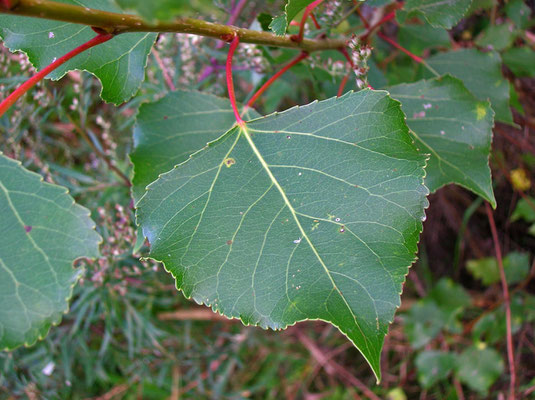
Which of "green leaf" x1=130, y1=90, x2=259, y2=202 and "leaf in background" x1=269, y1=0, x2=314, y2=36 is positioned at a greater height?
"leaf in background" x1=269, y1=0, x2=314, y2=36

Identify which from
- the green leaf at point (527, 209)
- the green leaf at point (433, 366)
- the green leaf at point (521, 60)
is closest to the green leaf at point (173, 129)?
the green leaf at point (521, 60)

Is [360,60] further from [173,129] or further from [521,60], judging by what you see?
[521,60]

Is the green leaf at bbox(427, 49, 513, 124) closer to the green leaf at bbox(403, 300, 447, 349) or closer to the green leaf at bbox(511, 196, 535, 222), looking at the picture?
the green leaf at bbox(511, 196, 535, 222)

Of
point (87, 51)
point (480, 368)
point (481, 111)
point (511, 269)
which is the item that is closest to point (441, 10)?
point (481, 111)

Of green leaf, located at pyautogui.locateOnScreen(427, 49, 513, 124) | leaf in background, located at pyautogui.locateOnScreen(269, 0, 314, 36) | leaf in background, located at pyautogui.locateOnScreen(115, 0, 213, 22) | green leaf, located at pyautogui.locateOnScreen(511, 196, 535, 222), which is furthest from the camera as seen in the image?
green leaf, located at pyautogui.locateOnScreen(511, 196, 535, 222)

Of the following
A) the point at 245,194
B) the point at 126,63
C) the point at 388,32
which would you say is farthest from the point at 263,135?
the point at 388,32

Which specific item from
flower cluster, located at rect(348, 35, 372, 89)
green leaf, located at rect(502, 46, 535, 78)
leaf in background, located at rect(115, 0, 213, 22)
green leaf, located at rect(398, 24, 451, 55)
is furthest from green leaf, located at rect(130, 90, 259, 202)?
green leaf, located at rect(502, 46, 535, 78)

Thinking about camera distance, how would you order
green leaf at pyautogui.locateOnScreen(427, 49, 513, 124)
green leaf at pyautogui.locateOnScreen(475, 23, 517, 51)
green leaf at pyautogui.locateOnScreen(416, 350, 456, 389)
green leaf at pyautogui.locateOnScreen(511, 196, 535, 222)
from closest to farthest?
green leaf at pyautogui.locateOnScreen(427, 49, 513, 124)
green leaf at pyautogui.locateOnScreen(475, 23, 517, 51)
green leaf at pyautogui.locateOnScreen(511, 196, 535, 222)
green leaf at pyautogui.locateOnScreen(416, 350, 456, 389)

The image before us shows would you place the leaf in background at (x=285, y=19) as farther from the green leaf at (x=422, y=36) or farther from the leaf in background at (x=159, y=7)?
the green leaf at (x=422, y=36)
